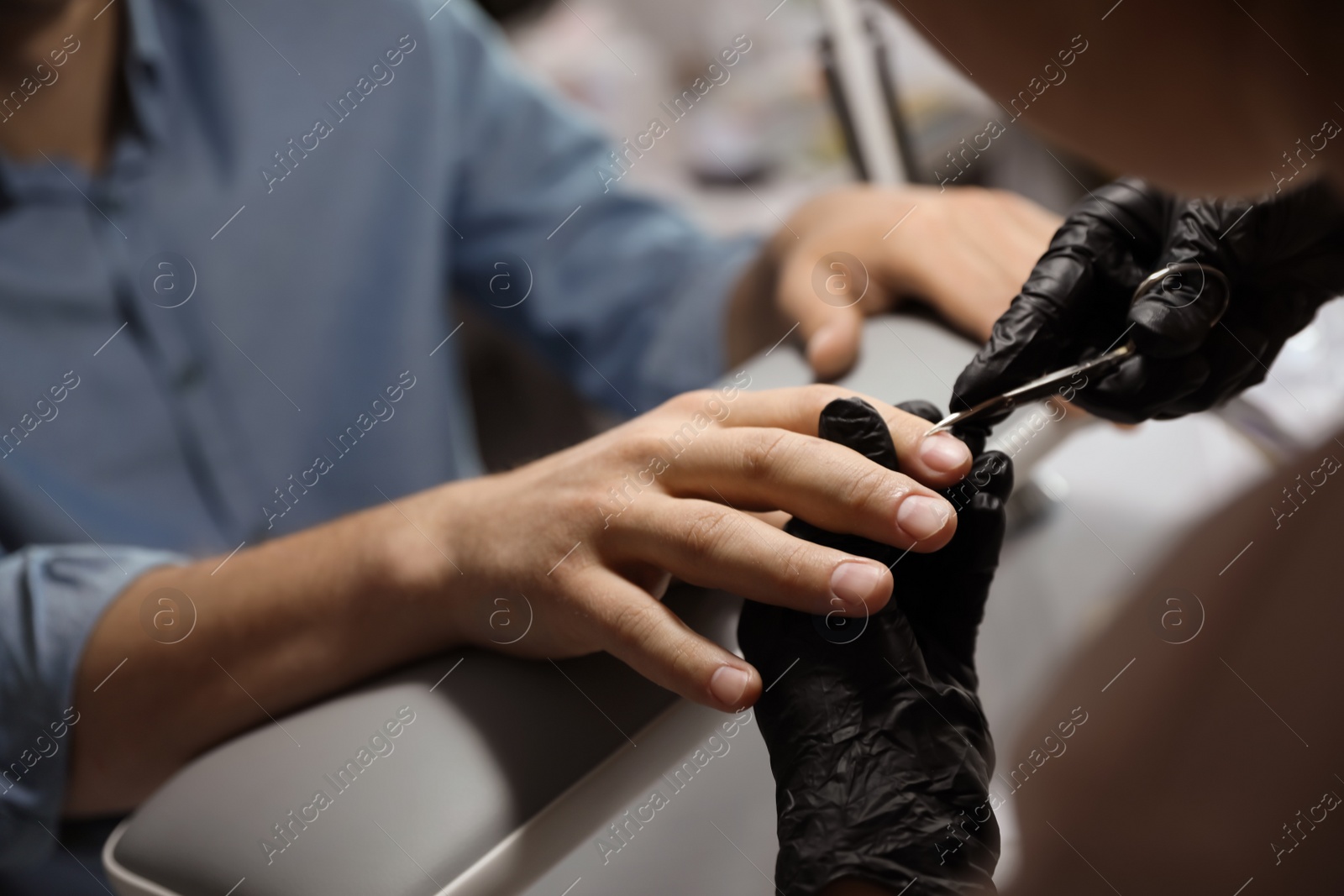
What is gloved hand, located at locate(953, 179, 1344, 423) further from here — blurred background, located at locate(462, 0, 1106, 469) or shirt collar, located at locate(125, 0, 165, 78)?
blurred background, located at locate(462, 0, 1106, 469)

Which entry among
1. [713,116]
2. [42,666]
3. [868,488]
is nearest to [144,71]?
[42,666]

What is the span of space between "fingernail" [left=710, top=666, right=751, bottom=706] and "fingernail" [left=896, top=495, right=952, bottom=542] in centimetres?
9

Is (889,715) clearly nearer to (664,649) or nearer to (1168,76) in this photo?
(664,649)

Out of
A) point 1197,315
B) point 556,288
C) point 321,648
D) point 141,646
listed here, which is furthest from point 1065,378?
point 556,288

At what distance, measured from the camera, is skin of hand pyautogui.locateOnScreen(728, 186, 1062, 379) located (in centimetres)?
54

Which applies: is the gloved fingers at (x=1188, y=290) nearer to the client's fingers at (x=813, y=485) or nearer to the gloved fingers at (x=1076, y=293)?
the gloved fingers at (x=1076, y=293)

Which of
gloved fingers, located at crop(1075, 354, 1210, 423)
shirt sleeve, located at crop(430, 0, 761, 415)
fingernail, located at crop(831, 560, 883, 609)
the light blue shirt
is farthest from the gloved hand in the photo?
shirt sleeve, located at crop(430, 0, 761, 415)

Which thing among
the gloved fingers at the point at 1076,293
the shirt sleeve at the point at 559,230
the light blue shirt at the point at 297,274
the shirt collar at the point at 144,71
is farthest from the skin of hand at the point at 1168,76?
the shirt collar at the point at 144,71

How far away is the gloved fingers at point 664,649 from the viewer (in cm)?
37

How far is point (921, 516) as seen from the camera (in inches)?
14.0

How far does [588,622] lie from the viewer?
41cm

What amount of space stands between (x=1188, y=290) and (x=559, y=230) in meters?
0.80

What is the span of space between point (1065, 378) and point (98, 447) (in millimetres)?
864

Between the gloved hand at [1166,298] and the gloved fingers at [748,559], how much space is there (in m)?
0.12
